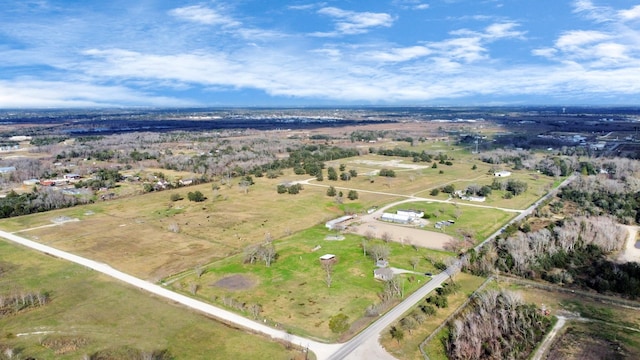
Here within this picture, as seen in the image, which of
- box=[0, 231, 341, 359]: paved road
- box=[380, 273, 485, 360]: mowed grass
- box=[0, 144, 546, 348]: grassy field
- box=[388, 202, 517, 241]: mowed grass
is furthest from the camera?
box=[388, 202, 517, 241]: mowed grass

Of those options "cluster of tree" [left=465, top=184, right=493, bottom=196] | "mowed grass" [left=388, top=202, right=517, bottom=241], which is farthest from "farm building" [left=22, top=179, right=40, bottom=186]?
"cluster of tree" [left=465, top=184, right=493, bottom=196]

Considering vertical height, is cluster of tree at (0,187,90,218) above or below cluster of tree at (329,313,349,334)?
above

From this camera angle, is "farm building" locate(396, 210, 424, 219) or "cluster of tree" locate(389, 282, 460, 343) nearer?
"cluster of tree" locate(389, 282, 460, 343)

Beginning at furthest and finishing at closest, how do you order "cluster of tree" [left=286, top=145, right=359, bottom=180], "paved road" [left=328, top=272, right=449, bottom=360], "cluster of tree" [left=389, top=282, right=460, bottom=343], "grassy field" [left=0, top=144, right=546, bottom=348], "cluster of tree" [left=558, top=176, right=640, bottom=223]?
"cluster of tree" [left=286, top=145, right=359, bottom=180], "cluster of tree" [left=558, top=176, right=640, bottom=223], "grassy field" [left=0, top=144, right=546, bottom=348], "cluster of tree" [left=389, top=282, right=460, bottom=343], "paved road" [left=328, top=272, right=449, bottom=360]

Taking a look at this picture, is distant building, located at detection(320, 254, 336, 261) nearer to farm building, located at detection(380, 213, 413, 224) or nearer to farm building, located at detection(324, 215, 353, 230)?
farm building, located at detection(324, 215, 353, 230)

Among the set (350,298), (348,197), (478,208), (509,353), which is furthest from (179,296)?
(478,208)

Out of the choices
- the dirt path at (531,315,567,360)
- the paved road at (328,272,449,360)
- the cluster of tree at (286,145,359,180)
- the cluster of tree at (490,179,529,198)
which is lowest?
the dirt path at (531,315,567,360)

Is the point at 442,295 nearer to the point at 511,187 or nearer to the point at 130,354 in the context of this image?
the point at 130,354

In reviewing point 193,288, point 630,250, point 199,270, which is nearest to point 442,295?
point 193,288
